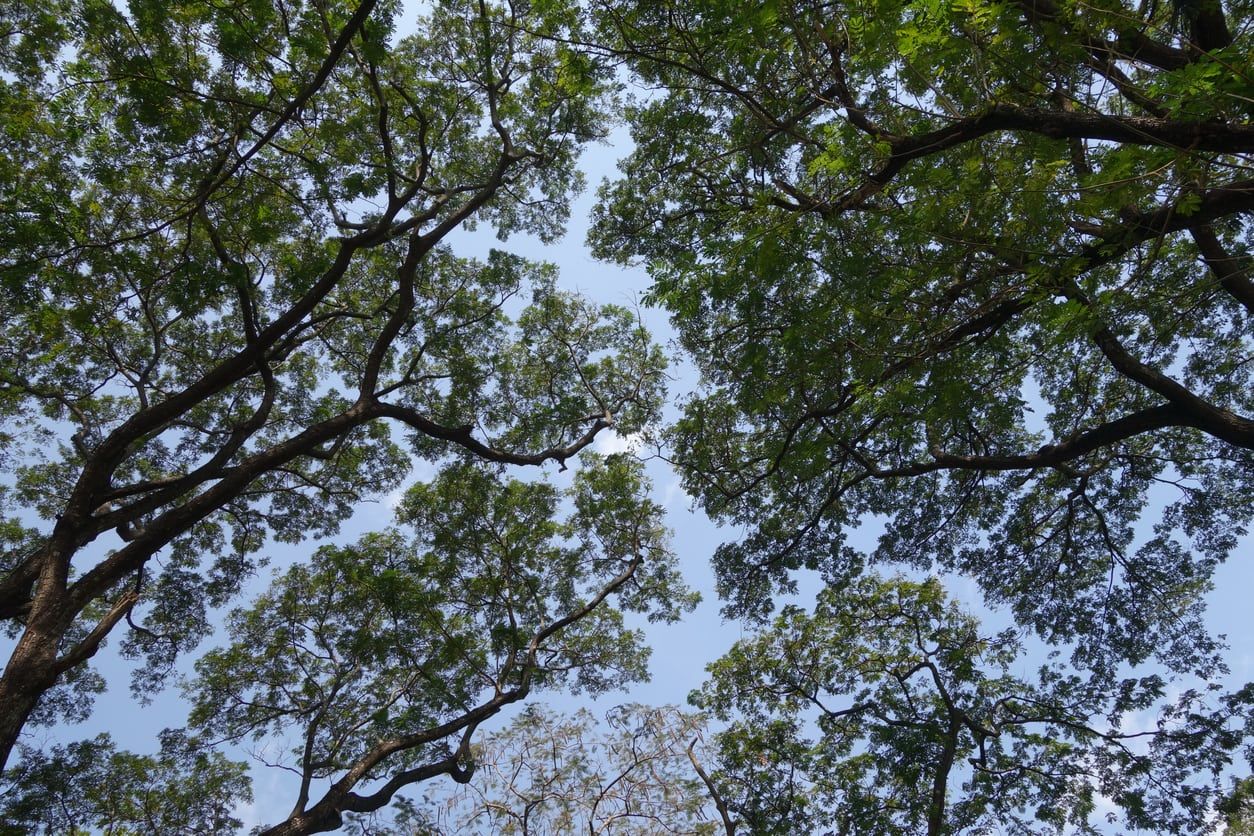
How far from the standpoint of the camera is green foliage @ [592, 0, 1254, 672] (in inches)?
166

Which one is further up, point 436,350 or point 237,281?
point 436,350

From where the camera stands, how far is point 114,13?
7.04 metres

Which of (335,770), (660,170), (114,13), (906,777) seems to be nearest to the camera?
(114,13)

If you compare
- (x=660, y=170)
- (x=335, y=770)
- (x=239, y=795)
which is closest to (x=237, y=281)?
(x=660, y=170)

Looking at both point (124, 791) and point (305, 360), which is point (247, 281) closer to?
point (305, 360)

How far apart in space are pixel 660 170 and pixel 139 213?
6.10 meters

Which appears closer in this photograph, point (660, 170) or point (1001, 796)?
point (660, 170)

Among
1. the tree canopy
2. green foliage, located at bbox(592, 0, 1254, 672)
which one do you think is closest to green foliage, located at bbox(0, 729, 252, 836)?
the tree canopy

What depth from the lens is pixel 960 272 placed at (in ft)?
19.3

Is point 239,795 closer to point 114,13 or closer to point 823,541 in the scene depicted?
point 823,541

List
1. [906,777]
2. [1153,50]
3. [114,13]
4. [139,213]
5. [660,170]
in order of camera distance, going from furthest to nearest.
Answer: [906,777]
[139,213]
[660,170]
[114,13]
[1153,50]

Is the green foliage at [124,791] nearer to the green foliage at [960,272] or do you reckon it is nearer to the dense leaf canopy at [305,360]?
the dense leaf canopy at [305,360]

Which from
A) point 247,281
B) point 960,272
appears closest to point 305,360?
point 247,281

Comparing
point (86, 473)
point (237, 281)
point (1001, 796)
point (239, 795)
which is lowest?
point (1001, 796)
